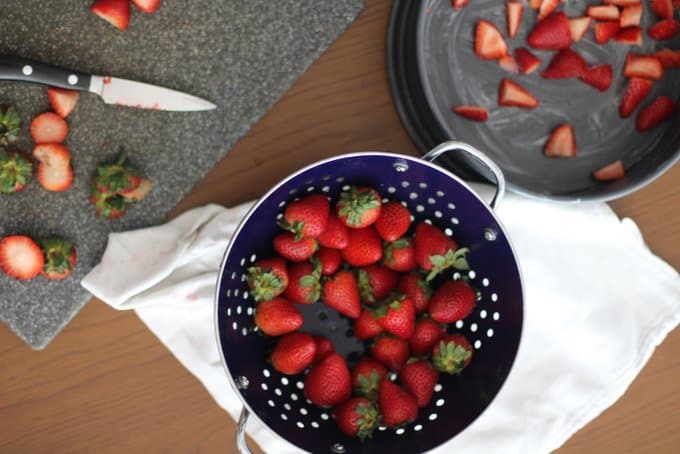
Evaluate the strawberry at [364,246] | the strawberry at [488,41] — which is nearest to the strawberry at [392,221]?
the strawberry at [364,246]

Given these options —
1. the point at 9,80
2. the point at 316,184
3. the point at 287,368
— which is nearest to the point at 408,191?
the point at 316,184

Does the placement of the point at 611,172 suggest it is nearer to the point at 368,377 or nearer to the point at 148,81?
the point at 368,377

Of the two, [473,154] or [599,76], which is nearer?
[473,154]

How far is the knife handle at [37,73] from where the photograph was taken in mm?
796

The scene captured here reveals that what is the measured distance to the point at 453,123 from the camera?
84 cm

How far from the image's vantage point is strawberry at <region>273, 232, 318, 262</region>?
29.3 inches

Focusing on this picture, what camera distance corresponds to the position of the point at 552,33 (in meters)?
0.83

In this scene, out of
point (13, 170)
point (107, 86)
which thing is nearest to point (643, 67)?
point (107, 86)

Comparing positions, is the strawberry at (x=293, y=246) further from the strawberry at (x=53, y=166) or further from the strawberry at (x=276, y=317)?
the strawberry at (x=53, y=166)

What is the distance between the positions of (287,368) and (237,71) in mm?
350

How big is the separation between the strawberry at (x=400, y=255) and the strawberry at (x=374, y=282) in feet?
0.04

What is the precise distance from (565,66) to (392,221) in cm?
29

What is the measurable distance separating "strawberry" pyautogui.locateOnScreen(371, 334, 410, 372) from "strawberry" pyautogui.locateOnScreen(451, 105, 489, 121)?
0.27 m

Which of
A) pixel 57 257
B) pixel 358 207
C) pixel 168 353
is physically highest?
pixel 358 207
